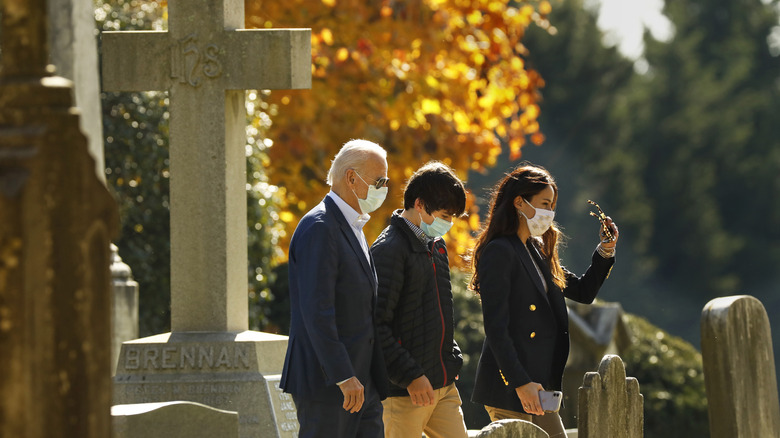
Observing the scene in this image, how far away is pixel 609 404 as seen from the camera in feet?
17.4

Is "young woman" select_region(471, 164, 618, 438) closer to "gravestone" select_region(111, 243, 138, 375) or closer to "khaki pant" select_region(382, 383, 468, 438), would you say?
"khaki pant" select_region(382, 383, 468, 438)

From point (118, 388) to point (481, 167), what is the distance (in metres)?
10.2

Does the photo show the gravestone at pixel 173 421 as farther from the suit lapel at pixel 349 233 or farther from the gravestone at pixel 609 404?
the gravestone at pixel 609 404

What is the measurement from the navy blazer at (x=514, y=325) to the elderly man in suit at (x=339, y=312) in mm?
617

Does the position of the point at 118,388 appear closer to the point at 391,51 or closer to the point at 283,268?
the point at 283,268

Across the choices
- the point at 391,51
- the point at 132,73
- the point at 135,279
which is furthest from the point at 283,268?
the point at 132,73

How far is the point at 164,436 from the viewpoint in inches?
202

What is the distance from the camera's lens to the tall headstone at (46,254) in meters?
2.22

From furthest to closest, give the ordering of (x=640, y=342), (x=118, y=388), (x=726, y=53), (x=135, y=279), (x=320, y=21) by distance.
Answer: (x=726, y=53)
(x=320, y=21)
(x=640, y=342)
(x=135, y=279)
(x=118, y=388)

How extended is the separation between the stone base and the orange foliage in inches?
290

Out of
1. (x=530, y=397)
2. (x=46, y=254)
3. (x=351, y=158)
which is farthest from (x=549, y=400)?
(x=46, y=254)

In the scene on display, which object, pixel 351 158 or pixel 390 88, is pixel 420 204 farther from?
pixel 390 88

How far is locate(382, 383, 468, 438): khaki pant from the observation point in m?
5.21

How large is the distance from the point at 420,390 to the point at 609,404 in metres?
0.87
